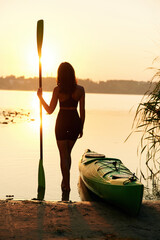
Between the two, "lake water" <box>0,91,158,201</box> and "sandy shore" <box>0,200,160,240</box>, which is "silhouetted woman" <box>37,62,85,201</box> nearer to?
"sandy shore" <box>0,200,160,240</box>

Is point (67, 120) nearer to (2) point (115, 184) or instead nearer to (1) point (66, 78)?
(1) point (66, 78)

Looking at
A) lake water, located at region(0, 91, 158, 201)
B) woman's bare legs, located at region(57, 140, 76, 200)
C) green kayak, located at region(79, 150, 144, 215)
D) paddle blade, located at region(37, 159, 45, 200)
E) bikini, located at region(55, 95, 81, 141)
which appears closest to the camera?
green kayak, located at region(79, 150, 144, 215)

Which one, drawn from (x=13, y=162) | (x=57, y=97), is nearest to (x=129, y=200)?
(x=57, y=97)

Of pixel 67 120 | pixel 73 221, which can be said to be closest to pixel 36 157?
pixel 67 120

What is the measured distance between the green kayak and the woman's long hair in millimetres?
1357

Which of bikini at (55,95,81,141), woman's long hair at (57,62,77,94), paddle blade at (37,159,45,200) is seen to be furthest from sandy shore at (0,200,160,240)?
woman's long hair at (57,62,77,94)

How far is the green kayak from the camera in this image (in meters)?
4.64

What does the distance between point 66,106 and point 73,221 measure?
1.88 meters

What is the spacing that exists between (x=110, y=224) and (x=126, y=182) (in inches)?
26.9

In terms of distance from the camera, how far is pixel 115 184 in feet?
16.1

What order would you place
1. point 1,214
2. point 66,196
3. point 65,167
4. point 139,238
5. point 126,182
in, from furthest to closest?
point 66,196
point 65,167
point 126,182
point 1,214
point 139,238

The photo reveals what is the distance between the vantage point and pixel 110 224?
4.30 metres

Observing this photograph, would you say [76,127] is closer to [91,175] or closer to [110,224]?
[91,175]

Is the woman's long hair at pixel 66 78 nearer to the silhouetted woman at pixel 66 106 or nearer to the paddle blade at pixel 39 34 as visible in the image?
the silhouetted woman at pixel 66 106
